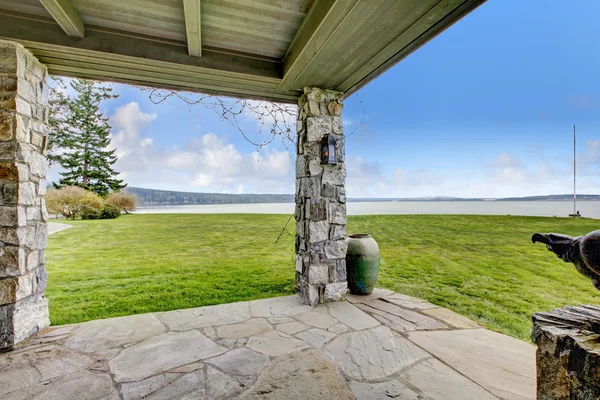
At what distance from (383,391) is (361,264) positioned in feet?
5.01

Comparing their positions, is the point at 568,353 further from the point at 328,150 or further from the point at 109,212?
the point at 109,212

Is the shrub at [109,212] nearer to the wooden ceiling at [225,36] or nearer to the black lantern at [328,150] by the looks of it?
the wooden ceiling at [225,36]

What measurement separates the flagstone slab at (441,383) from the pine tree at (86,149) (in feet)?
59.1

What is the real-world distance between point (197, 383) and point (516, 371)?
6.39ft

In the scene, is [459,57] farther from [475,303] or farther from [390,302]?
[390,302]

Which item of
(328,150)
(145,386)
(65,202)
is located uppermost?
(328,150)

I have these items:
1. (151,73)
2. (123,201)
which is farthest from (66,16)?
(123,201)

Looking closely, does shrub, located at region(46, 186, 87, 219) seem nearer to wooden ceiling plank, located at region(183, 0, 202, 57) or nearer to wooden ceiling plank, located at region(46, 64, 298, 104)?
wooden ceiling plank, located at region(46, 64, 298, 104)

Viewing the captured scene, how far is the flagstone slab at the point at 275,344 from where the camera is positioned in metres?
1.84

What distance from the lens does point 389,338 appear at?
2021 millimetres

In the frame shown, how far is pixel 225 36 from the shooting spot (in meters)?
2.00

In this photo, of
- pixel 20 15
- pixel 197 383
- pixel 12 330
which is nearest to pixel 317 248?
pixel 197 383

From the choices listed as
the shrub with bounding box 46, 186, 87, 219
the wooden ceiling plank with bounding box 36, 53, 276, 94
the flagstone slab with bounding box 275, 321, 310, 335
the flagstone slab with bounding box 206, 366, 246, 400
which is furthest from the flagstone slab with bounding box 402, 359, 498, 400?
the shrub with bounding box 46, 186, 87, 219

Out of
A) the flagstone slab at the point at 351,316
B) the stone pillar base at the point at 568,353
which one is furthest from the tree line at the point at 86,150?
the stone pillar base at the point at 568,353
